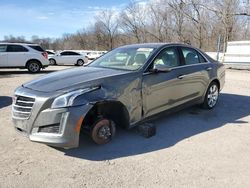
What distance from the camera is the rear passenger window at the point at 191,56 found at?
19.6ft

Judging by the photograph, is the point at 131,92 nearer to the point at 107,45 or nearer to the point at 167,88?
the point at 167,88

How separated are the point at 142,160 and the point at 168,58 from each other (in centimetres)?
230

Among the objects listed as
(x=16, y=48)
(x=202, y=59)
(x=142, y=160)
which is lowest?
(x=142, y=160)

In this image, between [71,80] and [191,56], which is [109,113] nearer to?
[71,80]

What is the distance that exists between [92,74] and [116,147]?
122cm

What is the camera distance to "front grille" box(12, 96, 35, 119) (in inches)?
157

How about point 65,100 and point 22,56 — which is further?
point 22,56

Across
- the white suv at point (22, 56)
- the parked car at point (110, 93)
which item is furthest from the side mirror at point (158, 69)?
the white suv at point (22, 56)

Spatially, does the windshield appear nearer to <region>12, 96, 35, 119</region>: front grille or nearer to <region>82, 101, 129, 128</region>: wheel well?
<region>82, 101, 129, 128</region>: wheel well

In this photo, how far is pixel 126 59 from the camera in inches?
210

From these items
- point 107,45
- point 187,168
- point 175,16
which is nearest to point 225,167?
point 187,168

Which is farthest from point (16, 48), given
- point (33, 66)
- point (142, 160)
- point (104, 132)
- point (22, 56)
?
point (142, 160)

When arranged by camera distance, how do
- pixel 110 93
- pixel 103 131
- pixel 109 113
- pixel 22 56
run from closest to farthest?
pixel 110 93, pixel 103 131, pixel 109 113, pixel 22 56

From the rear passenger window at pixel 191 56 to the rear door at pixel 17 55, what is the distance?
11.9 metres
